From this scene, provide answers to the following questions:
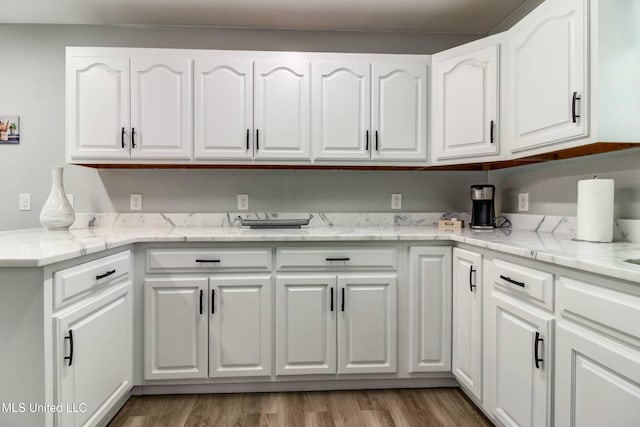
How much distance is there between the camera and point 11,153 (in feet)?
8.58

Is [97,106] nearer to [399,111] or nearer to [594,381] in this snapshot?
[399,111]

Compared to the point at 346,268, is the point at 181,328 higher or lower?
lower

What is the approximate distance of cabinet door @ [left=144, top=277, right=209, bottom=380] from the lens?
78.8 inches

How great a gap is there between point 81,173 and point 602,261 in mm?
3072

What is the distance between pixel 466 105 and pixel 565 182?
0.71m

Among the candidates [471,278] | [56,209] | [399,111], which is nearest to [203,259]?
[56,209]

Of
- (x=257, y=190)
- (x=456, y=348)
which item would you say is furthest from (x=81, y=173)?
(x=456, y=348)

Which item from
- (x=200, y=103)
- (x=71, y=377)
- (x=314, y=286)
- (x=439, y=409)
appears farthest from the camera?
(x=200, y=103)

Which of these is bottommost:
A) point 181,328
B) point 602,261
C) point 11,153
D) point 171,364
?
point 171,364

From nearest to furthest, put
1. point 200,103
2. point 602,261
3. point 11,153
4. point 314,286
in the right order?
point 602,261 < point 314,286 < point 200,103 < point 11,153

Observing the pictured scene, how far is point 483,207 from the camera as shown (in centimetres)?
243

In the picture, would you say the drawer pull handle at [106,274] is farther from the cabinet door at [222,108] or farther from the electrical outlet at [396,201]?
the electrical outlet at [396,201]

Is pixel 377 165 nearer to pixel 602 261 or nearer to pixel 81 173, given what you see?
pixel 602 261

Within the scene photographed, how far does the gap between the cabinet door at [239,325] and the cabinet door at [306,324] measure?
0.08 metres
